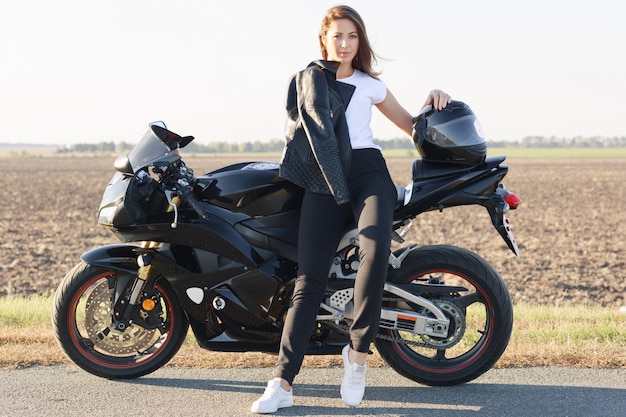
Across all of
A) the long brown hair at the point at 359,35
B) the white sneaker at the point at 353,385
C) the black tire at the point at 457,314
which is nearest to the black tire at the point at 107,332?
the white sneaker at the point at 353,385

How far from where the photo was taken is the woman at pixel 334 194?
4211mm

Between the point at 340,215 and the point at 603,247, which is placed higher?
the point at 340,215

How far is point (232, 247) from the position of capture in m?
4.57

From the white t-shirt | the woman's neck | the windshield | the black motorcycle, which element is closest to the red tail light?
the black motorcycle

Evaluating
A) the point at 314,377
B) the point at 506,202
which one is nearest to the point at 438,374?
the point at 314,377

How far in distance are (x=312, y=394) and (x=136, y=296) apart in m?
1.22

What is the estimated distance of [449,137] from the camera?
15.3 ft

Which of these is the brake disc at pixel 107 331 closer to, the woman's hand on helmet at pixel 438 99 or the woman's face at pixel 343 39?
the woman's face at pixel 343 39

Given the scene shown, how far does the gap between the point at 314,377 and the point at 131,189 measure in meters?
1.56

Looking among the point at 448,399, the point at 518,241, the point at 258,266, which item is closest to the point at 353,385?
the point at 448,399

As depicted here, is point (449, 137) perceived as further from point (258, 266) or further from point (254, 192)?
point (258, 266)

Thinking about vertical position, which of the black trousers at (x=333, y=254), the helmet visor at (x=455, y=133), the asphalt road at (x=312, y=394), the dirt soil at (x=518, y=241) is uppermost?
the helmet visor at (x=455, y=133)

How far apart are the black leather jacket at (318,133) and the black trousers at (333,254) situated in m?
0.12

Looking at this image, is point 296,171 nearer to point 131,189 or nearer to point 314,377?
point 131,189
